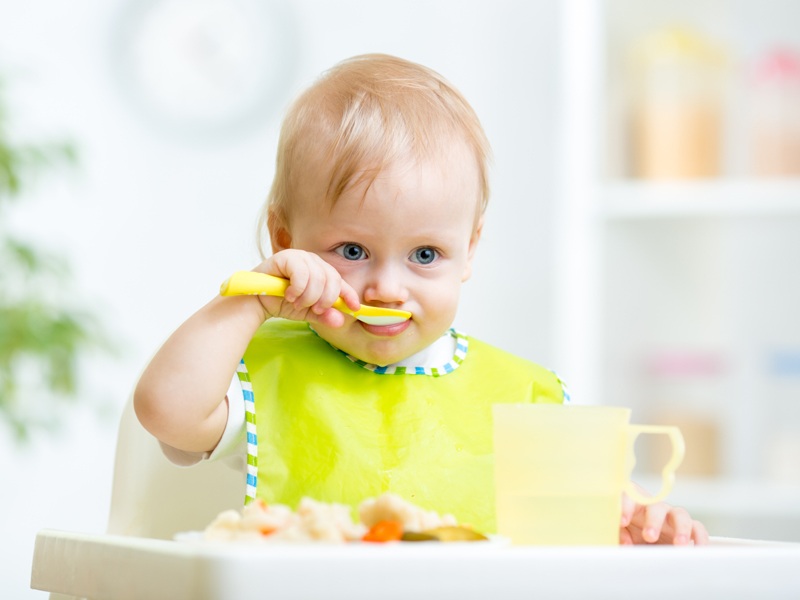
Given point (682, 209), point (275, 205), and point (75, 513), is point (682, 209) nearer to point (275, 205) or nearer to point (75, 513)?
point (275, 205)

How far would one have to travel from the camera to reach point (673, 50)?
7.54 ft

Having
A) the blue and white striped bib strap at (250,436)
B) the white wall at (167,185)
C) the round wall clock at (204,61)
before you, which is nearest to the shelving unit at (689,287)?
the white wall at (167,185)

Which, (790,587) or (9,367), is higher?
(9,367)

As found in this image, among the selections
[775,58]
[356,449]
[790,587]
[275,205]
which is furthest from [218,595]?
[775,58]

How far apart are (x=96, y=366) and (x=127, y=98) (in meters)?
0.73

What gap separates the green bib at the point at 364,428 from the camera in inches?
36.9

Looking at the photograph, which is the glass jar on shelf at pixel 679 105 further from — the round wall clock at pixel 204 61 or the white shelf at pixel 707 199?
the round wall clock at pixel 204 61

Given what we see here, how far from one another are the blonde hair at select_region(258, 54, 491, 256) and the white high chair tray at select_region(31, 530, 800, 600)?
43cm

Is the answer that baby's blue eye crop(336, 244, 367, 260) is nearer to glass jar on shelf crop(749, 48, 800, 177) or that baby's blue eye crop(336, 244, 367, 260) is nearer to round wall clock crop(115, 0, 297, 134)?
glass jar on shelf crop(749, 48, 800, 177)

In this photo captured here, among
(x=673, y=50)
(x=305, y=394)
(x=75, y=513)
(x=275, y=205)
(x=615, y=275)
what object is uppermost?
(x=673, y=50)

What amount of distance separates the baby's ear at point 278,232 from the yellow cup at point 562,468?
39cm

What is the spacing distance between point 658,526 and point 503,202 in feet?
6.51

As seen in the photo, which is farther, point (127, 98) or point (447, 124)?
point (127, 98)

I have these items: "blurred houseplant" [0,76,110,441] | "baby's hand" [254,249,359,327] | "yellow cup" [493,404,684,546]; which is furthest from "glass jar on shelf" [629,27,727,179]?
"yellow cup" [493,404,684,546]
